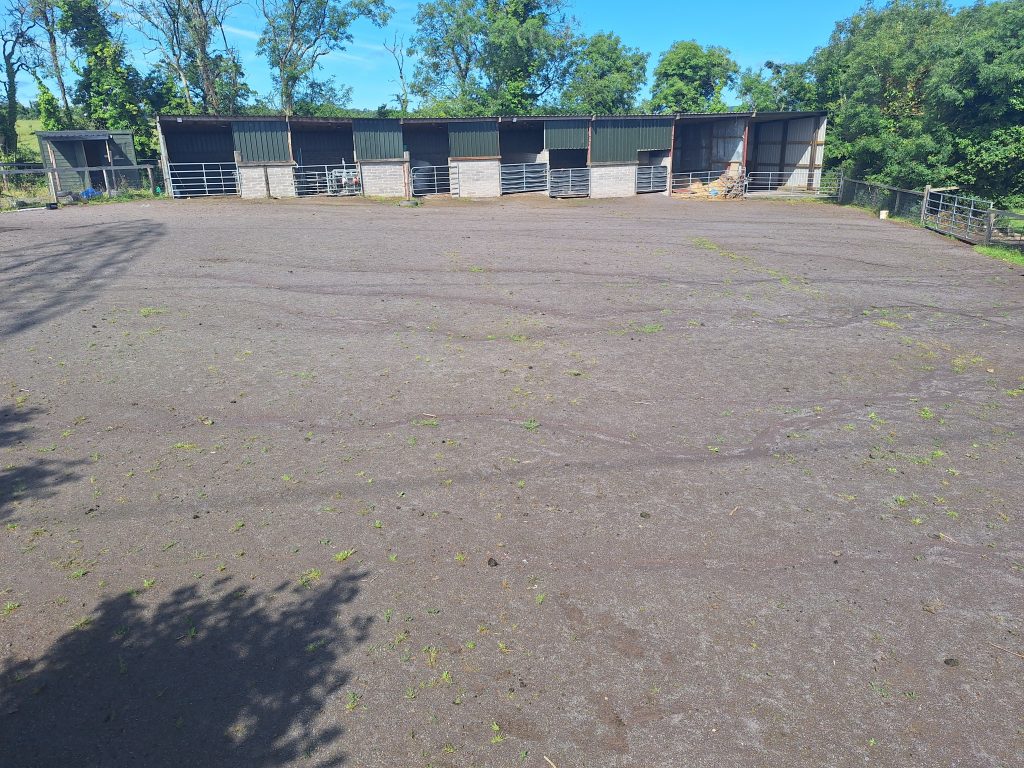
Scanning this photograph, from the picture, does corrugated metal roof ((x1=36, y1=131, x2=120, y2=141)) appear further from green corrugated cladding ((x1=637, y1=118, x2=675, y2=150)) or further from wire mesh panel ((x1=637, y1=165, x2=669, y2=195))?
wire mesh panel ((x1=637, y1=165, x2=669, y2=195))

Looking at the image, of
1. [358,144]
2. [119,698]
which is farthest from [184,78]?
[119,698]

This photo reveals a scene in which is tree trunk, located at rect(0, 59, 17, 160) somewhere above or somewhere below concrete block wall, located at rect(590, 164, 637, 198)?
above

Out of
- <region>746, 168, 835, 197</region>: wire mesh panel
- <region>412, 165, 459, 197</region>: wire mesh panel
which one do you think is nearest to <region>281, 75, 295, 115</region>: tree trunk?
<region>412, 165, 459, 197</region>: wire mesh panel

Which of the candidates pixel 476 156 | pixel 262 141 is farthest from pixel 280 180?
pixel 476 156

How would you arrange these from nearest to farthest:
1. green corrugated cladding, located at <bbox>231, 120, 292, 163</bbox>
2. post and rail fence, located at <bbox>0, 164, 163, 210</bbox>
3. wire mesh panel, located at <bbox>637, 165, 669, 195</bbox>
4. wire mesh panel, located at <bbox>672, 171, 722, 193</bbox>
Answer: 1. post and rail fence, located at <bbox>0, 164, 163, 210</bbox>
2. green corrugated cladding, located at <bbox>231, 120, 292, 163</bbox>
3. wire mesh panel, located at <bbox>637, 165, 669, 195</bbox>
4. wire mesh panel, located at <bbox>672, 171, 722, 193</bbox>

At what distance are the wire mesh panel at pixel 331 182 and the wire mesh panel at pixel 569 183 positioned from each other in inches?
416

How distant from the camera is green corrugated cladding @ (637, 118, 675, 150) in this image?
1565 inches

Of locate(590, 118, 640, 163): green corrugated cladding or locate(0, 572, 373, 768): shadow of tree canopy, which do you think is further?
locate(590, 118, 640, 163): green corrugated cladding

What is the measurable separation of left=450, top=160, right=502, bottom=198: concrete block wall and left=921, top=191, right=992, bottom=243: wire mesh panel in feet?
69.3

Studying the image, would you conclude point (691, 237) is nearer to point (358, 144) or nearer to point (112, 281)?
point (112, 281)

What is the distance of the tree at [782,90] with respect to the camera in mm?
43125

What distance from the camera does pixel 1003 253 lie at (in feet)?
67.7

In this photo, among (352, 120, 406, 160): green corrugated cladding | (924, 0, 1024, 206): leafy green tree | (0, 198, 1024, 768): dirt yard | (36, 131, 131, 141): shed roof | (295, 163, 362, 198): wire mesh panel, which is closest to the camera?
(0, 198, 1024, 768): dirt yard

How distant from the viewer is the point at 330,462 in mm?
7406
